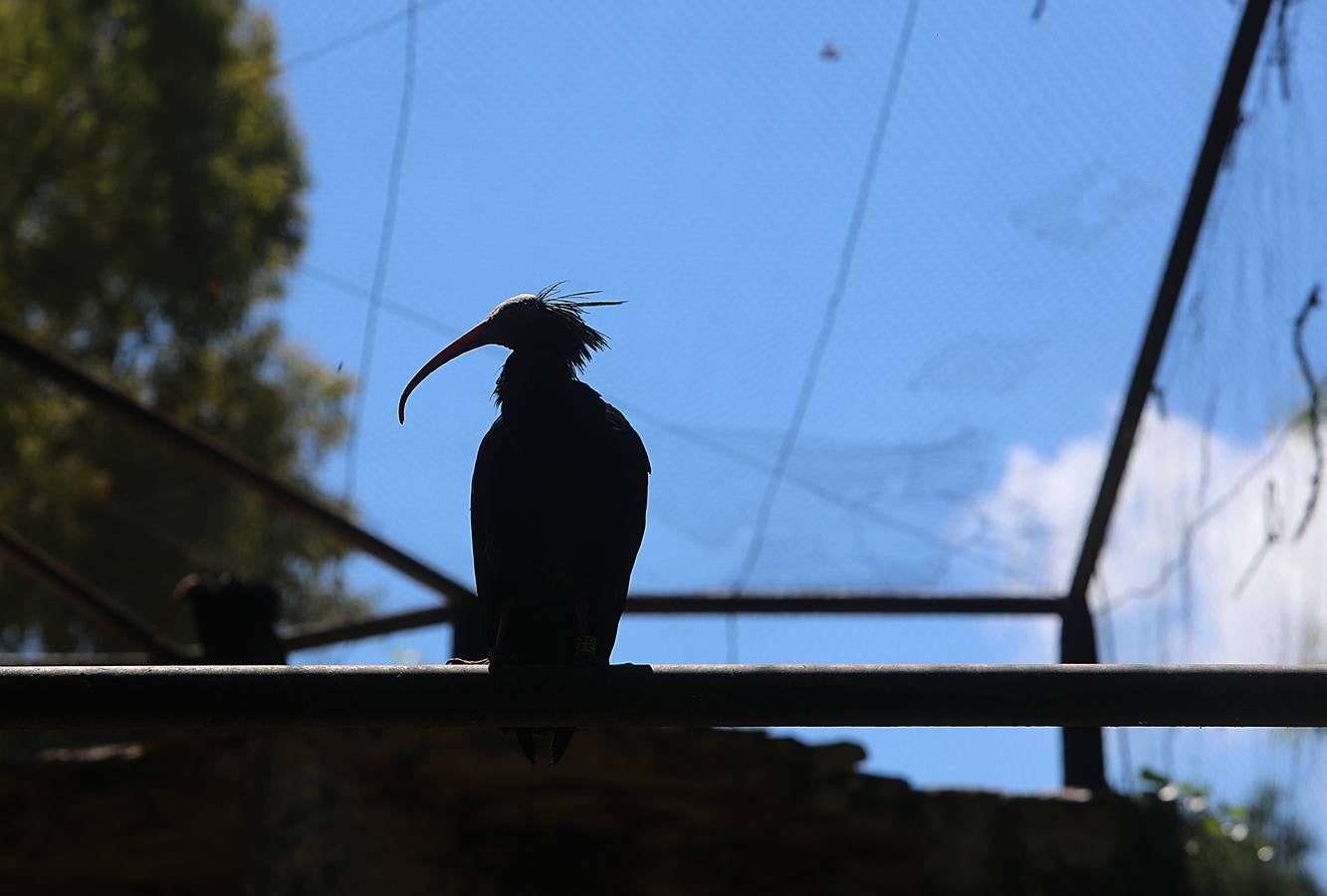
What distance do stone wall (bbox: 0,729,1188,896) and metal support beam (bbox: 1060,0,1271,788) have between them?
298 millimetres

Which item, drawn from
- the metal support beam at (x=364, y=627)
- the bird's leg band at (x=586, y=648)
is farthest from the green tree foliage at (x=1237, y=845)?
the bird's leg band at (x=586, y=648)

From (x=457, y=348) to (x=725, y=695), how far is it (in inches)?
71.2

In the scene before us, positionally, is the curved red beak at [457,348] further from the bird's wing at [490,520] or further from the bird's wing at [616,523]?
the bird's wing at [616,523]

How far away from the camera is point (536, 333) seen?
324cm

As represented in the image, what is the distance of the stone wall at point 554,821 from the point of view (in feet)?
17.3

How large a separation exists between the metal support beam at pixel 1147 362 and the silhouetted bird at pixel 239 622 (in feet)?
11.3

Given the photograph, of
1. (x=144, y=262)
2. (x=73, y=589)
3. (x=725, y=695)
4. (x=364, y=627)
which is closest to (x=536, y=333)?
(x=725, y=695)

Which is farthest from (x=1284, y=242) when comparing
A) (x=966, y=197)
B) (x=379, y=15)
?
(x=379, y=15)

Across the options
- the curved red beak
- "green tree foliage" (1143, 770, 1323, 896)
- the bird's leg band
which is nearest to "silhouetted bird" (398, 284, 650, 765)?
the bird's leg band

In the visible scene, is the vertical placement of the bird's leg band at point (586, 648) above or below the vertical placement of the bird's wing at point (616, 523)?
below

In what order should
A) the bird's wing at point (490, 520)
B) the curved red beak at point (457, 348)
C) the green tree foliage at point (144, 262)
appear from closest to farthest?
the bird's wing at point (490, 520)
the curved red beak at point (457, 348)
the green tree foliage at point (144, 262)

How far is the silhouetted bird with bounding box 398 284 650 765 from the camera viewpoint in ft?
9.64

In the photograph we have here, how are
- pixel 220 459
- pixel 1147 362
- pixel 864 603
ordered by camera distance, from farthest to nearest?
pixel 864 603, pixel 220 459, pixel 1147 362

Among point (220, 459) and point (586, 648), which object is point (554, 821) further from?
point (586, 648)
